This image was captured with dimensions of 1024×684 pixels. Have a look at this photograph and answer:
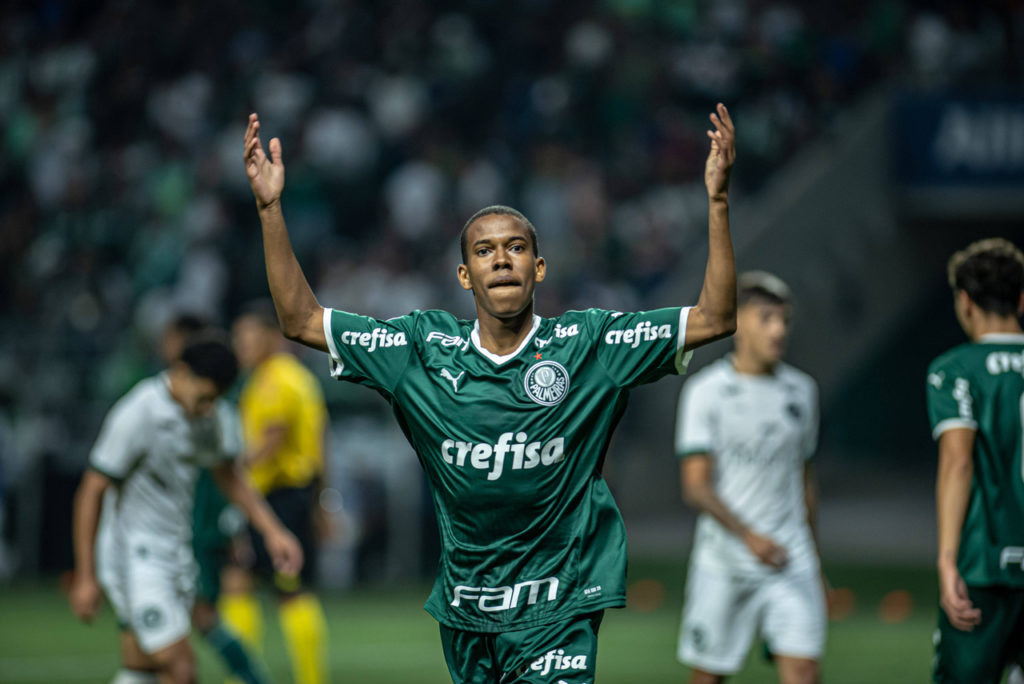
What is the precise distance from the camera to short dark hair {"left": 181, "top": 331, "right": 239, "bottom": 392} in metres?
6.64

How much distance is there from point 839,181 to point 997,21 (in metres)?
2.97

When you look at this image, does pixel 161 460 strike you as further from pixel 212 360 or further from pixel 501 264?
pixel 501 264

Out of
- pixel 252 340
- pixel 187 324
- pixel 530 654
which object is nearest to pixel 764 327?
pixel 530 654

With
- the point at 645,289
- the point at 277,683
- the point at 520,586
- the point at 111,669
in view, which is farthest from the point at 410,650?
the point at 645,289

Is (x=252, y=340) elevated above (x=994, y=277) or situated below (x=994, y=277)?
above

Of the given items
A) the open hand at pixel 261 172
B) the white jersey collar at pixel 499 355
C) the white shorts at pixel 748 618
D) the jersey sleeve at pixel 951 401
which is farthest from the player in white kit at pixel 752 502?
the open hand at pixel 261 172

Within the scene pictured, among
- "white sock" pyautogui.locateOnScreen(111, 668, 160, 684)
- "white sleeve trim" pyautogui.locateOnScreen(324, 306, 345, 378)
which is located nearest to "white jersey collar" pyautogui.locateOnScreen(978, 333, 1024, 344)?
"white sleeve trim" pyautogui.locateOnScreen(324, 306, 345, 378)

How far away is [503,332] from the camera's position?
475 centimetres

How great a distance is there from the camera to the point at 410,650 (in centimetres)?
1101

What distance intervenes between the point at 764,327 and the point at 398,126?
40.9 feet

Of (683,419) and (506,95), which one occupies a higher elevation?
(506,95)

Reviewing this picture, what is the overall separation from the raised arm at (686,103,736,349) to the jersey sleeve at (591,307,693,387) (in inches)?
6.1

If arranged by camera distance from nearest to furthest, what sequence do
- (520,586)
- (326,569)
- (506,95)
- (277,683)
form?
1. (520,586)
2. (277,683)
3. (326,569)
4. (506,95)

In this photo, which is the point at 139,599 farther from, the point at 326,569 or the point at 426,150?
the point at 426,150
